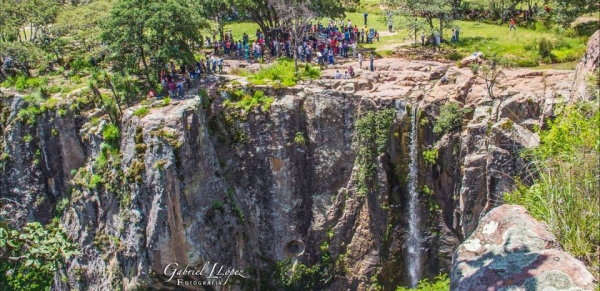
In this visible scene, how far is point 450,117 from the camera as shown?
22.2 meters

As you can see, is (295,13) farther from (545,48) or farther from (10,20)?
(10,20)

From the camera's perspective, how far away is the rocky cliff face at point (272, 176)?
72.5 ft

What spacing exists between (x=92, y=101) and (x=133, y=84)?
6.31 ft

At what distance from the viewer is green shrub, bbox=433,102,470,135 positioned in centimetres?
2222

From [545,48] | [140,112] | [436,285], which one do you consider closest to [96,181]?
[140,112]

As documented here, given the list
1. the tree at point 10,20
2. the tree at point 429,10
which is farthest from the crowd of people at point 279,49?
the tree at point 10,20

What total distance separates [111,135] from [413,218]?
13316 millimetres

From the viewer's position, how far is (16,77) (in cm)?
2762

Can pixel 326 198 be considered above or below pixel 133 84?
below

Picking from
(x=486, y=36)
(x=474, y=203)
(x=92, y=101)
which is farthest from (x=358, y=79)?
(x=92, y=101)

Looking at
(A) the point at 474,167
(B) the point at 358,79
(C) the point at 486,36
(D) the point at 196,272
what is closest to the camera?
(A) the point at 474,167

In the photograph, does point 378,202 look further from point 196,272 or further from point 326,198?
point 196,272

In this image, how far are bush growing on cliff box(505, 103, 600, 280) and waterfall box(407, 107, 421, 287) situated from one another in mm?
14523

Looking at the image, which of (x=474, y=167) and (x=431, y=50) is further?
(x=431, y=50)
